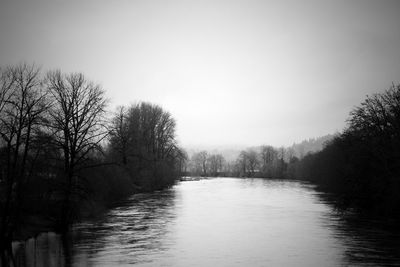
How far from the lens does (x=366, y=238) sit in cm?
2805

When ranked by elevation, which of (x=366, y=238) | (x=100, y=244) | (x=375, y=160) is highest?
(x=375, y=160)

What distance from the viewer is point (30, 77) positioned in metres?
25.8

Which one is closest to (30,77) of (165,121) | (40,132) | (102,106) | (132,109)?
(40,132)

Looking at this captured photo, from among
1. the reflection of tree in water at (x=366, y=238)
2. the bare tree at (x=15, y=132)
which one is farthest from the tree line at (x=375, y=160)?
the bare tree at (x=15, y=132)

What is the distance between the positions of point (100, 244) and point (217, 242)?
343 inches

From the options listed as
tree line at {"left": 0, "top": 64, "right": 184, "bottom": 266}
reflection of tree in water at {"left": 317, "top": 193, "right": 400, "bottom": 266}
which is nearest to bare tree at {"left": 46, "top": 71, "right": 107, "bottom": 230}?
tree line at {"left": 0, "top": 64, "right": 184, "bottom": 266}

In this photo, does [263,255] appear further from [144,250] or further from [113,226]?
[113,226]

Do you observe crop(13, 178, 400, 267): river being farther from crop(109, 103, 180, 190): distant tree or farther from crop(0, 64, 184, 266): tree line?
crop(109, 103, 180, 190): distant tree

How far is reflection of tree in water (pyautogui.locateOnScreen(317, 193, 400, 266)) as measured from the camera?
858 inches

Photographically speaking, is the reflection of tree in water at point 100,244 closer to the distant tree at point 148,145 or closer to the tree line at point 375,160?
the tree line at point 375,160

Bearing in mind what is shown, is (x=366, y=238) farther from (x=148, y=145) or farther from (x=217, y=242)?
(x=148, y=145)

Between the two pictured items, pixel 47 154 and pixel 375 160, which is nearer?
pixel 47 154

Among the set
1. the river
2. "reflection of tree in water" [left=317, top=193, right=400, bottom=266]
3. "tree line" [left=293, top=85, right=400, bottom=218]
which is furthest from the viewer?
"tree line" [left=293, top=85, right=400, bottom=218]

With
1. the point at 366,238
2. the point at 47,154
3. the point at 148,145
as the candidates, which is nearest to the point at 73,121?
the point at 47,154
